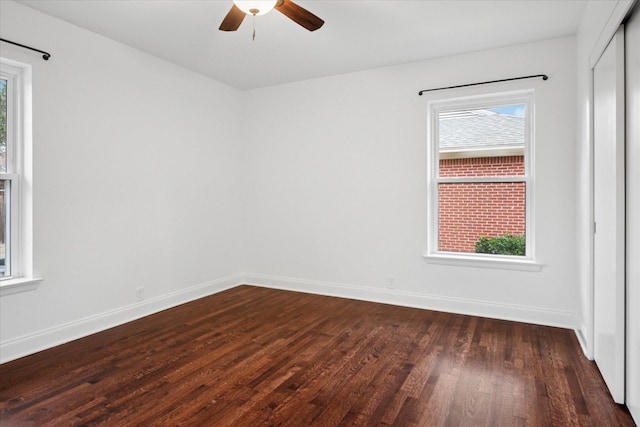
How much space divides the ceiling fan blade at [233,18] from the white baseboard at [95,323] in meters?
2.76

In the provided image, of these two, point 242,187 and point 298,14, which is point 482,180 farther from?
point 242,187

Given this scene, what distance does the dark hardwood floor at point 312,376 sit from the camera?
7.02 ft

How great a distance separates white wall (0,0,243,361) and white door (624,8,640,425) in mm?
3955

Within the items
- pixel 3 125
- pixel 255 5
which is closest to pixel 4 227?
pixel 3 125

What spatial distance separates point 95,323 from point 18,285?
761mm

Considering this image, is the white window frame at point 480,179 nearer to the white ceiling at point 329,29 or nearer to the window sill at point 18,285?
the white ceiling at point 329,29

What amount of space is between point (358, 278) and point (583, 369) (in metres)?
2.40

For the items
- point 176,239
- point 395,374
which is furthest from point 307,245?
point 395,374

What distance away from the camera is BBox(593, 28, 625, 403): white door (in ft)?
7.23

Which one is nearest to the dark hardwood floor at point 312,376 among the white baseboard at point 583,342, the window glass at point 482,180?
the white baseboard at point 583,342

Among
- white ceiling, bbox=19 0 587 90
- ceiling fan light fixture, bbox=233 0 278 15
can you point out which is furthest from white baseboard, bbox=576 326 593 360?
ceiling fan light fixture, bbox=233 0 278 15

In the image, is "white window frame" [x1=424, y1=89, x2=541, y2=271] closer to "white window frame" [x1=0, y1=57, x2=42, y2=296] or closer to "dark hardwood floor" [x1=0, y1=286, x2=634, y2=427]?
"dark hardwood floor" [x1=0, y1=286, x2=634, y2=427]

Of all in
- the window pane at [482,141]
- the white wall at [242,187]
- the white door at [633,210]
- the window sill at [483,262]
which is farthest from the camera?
the window pane at [482,141]

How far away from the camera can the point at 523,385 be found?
248cm
